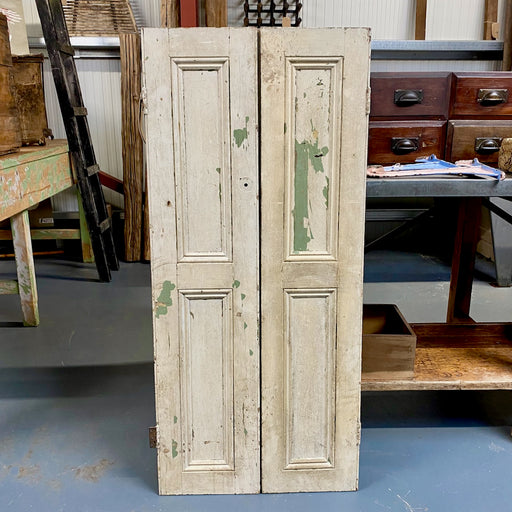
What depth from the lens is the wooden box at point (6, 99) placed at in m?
2.54

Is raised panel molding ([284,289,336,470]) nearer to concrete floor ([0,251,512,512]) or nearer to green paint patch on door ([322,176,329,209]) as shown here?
concrete floor ([0,251,512,512])

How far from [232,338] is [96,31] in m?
4.29

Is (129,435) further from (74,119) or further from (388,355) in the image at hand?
(74,119)

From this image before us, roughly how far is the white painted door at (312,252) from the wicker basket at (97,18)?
402 cm

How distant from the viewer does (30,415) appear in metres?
2.45

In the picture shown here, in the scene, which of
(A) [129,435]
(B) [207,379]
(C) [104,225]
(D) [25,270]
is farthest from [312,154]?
(C) [104,225]

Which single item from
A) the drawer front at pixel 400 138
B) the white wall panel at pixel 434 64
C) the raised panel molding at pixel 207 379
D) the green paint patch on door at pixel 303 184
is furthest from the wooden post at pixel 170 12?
the raised panel molding at pixel 207 379

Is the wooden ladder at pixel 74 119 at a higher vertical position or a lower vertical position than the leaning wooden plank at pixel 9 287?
higher

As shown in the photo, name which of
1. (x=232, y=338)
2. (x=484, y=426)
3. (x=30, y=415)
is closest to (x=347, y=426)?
(x=232, y=338)

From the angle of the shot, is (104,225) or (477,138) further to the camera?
(104,225)

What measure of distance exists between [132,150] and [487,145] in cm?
337

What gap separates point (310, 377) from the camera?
1854 mm

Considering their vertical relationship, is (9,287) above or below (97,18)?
below

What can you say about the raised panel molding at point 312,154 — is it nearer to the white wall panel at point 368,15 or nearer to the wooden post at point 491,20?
the white wall panel at point 368,15
